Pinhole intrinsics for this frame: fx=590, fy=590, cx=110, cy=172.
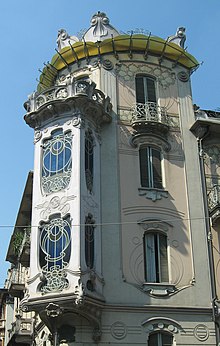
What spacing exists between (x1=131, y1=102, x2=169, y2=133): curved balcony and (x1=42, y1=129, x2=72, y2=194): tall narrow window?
11.8 feet

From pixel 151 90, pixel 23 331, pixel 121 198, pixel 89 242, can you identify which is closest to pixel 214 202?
pixel 121 198

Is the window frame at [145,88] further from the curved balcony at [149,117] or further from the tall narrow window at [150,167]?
the tall narrow window at [150,167]

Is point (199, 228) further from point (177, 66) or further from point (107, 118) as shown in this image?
point (177, 66)

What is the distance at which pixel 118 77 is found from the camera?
28.7 meters

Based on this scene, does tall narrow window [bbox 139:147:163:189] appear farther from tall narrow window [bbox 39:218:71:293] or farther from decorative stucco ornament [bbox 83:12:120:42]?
decorative stucco ornament [bbox 83:12:120:42]

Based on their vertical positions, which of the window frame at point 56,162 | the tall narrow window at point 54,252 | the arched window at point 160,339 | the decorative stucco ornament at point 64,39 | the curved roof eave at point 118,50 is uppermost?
the decorative stucco ornament at point 64,39

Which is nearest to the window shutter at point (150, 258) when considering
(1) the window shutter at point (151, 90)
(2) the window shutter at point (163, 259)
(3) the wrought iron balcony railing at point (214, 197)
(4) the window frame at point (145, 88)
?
(2) the window shutter at point (163, 259)

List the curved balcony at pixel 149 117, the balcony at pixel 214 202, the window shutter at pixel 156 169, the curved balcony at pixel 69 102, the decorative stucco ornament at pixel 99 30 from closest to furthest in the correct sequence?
1. the curved balcony at pixel 69 102
2. the balcony at pixel 214 202
3. the window shutter at pixel 156 169
4. the curved balcony at pixel 149 117
5. the decorative stucco ornament at pixel 99 30

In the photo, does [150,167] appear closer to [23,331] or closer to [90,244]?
[90,244]

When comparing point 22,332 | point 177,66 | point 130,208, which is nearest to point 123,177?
point 130,208

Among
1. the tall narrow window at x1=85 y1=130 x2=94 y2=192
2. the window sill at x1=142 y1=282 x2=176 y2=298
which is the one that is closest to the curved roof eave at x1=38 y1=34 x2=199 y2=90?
the tall narrow window at x1=85 y1=130 x2=94 y2=192

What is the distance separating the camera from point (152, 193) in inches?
1027

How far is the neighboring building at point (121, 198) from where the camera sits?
75.6 feet

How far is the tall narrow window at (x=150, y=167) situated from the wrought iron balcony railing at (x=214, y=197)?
2.41 m
